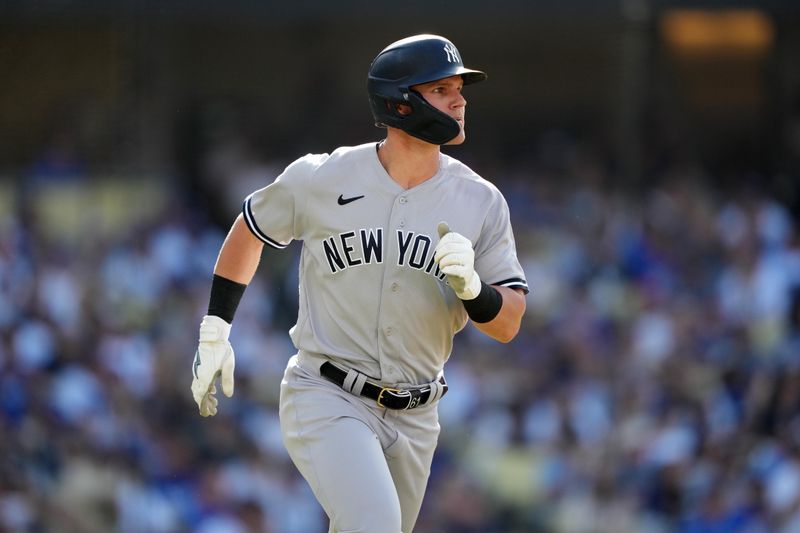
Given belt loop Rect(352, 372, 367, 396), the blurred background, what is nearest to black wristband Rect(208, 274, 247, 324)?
belt loop Rect(352, 372, 367, 396)

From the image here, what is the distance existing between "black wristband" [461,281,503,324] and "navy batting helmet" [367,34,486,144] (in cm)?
46

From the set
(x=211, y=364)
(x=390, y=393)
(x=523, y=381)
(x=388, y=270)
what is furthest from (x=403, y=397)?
(x=523, y=381)

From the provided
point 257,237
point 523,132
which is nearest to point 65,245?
point 523,132

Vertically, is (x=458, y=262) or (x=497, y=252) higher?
(x=458, y=262)

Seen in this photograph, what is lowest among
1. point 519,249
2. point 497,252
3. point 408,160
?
point 519,249

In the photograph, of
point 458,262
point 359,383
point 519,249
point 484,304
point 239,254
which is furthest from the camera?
point 519,249

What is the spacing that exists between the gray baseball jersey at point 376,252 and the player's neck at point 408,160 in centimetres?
4

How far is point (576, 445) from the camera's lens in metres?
7.97

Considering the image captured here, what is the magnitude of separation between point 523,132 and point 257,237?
202 inches

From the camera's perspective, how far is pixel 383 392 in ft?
11.8

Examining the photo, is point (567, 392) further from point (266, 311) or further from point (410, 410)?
point (410, 410)

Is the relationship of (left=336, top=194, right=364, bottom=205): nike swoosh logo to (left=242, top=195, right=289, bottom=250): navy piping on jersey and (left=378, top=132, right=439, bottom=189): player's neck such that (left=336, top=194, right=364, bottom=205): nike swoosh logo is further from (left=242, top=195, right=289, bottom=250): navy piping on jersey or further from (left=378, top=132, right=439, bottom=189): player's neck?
(left=242, top=195, right=289, bottom=250): navy piping on jersey

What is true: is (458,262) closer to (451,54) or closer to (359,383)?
(359,383)

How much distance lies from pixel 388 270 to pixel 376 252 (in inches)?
2.4
